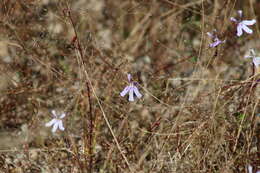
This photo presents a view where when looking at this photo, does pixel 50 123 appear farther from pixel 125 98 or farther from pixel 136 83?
pixel 136 83

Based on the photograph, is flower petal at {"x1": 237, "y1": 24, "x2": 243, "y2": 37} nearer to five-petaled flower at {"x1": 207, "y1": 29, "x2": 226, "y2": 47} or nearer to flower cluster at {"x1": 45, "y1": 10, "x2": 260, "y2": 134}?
flower cluster at {"x1": 45, "y1": 10, "x2": 260, "y2": 134}

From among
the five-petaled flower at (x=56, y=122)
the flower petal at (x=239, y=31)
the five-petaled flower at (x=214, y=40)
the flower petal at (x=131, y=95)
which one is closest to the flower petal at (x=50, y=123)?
the five-petaled flower at (x=56, y=122)

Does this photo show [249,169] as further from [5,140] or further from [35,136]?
[5,140]

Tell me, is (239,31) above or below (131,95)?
above

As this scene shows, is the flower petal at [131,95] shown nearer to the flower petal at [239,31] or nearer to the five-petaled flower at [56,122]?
the five-petaled flower at [56,122]

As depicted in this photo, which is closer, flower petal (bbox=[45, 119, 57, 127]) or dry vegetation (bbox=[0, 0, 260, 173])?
dry vegetation (bbox=[0, 0, 260, 173])

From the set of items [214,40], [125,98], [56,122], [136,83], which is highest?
[214,40]

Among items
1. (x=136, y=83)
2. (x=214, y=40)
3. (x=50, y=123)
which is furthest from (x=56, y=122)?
(x=214, y=40)

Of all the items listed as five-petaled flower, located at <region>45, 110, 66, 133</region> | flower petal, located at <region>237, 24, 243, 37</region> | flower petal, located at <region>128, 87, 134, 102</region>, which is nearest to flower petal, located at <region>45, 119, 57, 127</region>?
five-petaled flower, located at <region>45, 110, 66, 133</region>
